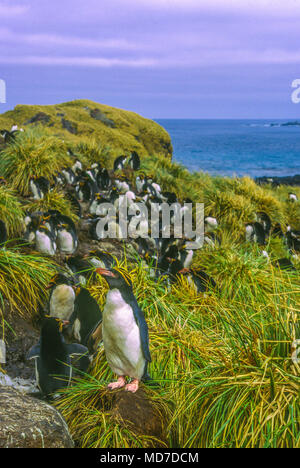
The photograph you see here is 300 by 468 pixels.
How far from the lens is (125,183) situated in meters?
8.58

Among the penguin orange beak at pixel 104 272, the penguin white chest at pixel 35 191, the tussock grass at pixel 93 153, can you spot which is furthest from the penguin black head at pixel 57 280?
the tussock grass at pixel 93 153

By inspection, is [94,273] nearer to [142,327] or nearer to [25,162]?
[142,327]

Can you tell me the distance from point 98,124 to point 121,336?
14021 millimetres

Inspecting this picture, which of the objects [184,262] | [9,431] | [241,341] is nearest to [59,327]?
[9,431]

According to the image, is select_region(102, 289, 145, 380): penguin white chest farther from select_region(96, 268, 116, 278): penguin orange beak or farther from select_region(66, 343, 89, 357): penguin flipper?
select_region(66, 343, 89, 357): penguin flipper

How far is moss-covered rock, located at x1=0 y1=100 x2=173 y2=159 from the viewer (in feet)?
46.5

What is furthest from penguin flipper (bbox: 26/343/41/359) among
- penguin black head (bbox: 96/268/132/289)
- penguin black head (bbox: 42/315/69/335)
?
penguin black head (bbox: 96/268/132/289)

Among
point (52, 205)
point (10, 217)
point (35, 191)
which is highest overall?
point (35, 191)

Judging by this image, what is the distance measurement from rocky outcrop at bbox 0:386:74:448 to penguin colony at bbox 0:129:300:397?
0.42m

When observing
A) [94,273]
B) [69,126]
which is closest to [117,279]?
[94,273]

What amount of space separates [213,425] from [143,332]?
0.63 m

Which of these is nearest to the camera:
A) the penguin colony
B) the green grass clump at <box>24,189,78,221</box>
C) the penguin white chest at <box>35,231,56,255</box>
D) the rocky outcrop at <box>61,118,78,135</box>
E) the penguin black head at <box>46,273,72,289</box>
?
the penguin colony

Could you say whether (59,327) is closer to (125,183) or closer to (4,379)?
(4,379)

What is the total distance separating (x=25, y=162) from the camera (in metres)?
7.67
